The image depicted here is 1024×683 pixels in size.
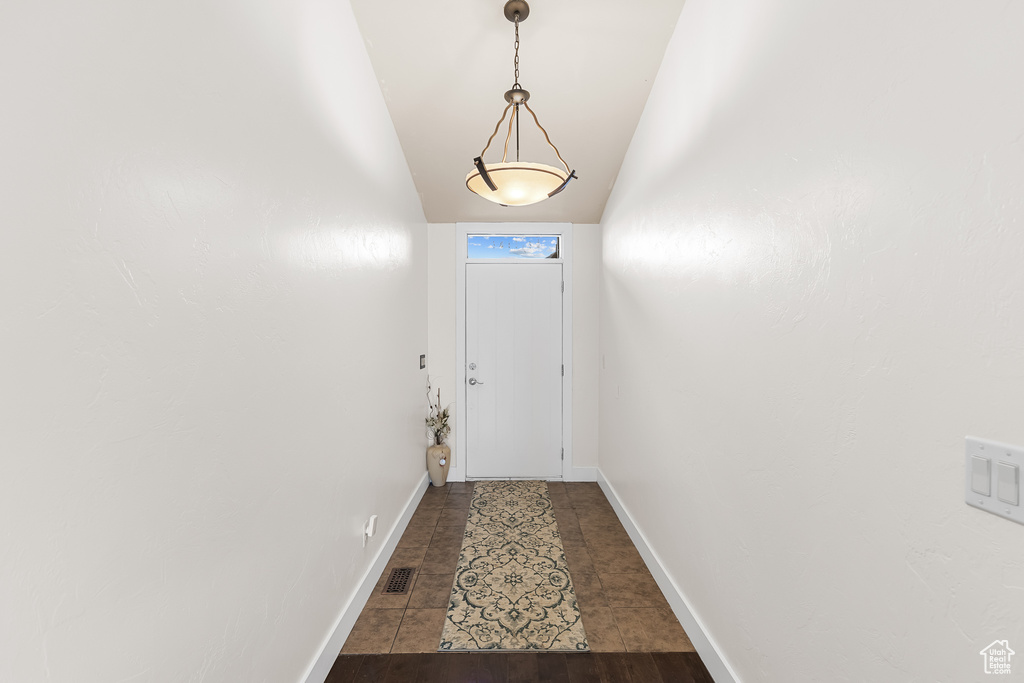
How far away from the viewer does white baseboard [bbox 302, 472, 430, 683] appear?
5.87 ft

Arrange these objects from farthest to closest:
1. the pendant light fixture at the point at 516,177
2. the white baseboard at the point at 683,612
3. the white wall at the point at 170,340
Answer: the pendant light fixture at the point at 516,177
the white baseboard at the point at 683,612
the white wall at the point at 170,340

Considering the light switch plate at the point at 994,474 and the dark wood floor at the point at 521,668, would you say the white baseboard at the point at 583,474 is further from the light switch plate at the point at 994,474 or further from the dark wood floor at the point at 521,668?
the light switch plate at the point at 994,474

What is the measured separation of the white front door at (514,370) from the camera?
14.0 ft

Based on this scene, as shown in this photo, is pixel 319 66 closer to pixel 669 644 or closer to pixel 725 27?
pixel 725 27

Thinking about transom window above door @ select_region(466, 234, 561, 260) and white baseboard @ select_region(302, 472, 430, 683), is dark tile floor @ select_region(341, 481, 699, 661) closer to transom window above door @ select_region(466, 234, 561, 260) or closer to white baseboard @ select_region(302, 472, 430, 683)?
white baseboard @ select_region(302, 472, 430, 683)

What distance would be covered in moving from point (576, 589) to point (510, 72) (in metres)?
2.73

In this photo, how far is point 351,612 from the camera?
215 cm

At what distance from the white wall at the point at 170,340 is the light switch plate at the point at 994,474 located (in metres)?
1.54

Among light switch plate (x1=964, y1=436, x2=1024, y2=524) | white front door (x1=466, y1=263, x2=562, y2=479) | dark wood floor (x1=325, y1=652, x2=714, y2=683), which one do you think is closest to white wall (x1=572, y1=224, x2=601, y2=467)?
white front door (x1=466, y1=263, x2=562, y2=479)

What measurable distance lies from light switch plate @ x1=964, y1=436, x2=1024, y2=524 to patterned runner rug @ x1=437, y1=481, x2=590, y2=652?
162 cm

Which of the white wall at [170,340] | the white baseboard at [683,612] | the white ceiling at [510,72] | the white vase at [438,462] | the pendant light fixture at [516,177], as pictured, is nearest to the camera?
the white wall at [170,340]

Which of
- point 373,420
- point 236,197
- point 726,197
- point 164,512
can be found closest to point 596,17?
point 726,197

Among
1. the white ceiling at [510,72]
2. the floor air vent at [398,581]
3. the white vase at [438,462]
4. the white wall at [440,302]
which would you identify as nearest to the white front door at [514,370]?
the white wall at [440,302]

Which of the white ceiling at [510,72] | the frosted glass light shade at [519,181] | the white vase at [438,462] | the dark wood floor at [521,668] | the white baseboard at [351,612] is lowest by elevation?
the dark wood floor at [521,668]
